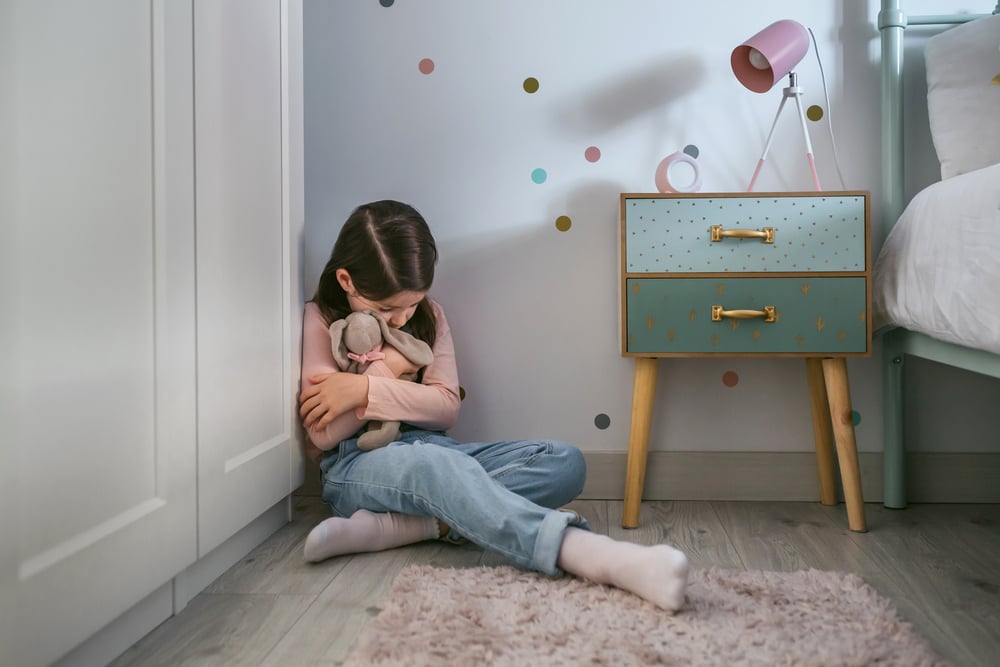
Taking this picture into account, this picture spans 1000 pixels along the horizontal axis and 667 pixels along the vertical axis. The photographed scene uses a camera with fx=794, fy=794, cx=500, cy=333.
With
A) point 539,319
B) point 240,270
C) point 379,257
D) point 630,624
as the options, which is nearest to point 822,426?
point 539,319

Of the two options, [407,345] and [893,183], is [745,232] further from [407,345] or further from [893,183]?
[407,345]

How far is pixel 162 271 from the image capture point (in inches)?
38.7

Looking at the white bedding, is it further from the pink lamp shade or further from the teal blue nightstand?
the pink lamp shade

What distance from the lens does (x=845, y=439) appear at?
1.46 m

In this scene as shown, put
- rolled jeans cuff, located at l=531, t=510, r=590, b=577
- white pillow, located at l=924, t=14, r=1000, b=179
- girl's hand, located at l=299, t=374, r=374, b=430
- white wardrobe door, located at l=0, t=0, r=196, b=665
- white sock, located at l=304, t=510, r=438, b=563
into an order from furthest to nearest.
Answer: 1. white pillow, located at l=924, t=14, r=1000, b=179
2. girl's hand, located at l=299, t=374, r=374, b=430
3. white sock, located at l=304, t=510, r=438, b=563
4. rolled jeans cuff, located at l=531, t=510, r=590, b=577
5. white wardrobe door, located at l=0, t=0, r=196, b=665

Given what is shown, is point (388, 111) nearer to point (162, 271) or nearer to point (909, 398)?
point (162, 271)

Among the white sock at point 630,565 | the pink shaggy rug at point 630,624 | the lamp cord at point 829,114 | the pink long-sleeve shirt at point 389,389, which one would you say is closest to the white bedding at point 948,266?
the lamp cord at point 829,114

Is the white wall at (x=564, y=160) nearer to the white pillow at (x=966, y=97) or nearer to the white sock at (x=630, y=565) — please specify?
the white pillow at (x=966, y=97)

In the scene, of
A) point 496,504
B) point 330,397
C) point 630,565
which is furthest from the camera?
point 330,397

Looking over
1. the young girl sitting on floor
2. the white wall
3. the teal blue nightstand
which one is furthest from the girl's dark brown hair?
the teal blue nightstand

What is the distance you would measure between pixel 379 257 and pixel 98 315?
26.0 inches

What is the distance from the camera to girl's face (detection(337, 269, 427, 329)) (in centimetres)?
148

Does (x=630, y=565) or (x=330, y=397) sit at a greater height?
(x=330, y=397)

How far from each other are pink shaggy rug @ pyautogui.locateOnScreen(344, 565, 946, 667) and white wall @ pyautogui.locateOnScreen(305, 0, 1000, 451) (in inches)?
24.3
